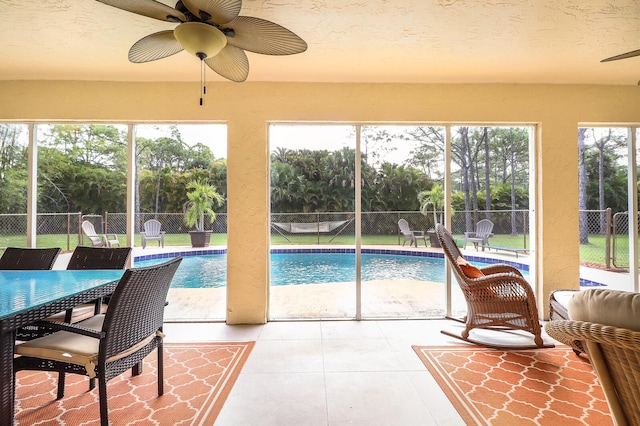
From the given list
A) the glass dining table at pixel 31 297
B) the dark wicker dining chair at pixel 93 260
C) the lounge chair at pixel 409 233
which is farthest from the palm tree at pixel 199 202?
the lounge chair at pixel 409 233

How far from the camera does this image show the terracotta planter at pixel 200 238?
3.72 m

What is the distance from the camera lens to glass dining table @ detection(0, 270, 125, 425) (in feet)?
4.22

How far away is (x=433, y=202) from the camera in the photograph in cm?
368

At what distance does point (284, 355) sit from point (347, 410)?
857mm

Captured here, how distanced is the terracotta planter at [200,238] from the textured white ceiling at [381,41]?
1732 millimetres

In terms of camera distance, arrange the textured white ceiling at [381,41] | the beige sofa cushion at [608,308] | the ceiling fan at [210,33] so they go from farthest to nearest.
Result: the textured white ceiling at [381,41], the ceiling fan at [210,33], the beige sofa cushion at [608,308]

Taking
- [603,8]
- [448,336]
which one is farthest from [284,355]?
[603,8]

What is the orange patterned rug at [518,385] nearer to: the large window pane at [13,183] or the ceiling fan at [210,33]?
the ceiling fan at [210,33]

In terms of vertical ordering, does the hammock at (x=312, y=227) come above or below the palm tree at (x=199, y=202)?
below

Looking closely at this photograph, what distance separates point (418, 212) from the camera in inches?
148

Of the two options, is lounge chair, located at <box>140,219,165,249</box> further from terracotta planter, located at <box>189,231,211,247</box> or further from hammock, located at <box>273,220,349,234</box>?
hammock, located at <box>273,220,349,234</box>

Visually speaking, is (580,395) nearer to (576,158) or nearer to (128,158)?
(576,158)

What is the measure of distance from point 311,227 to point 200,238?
4.45 feet

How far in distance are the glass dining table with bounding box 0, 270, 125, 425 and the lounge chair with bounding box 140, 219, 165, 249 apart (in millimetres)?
1430
